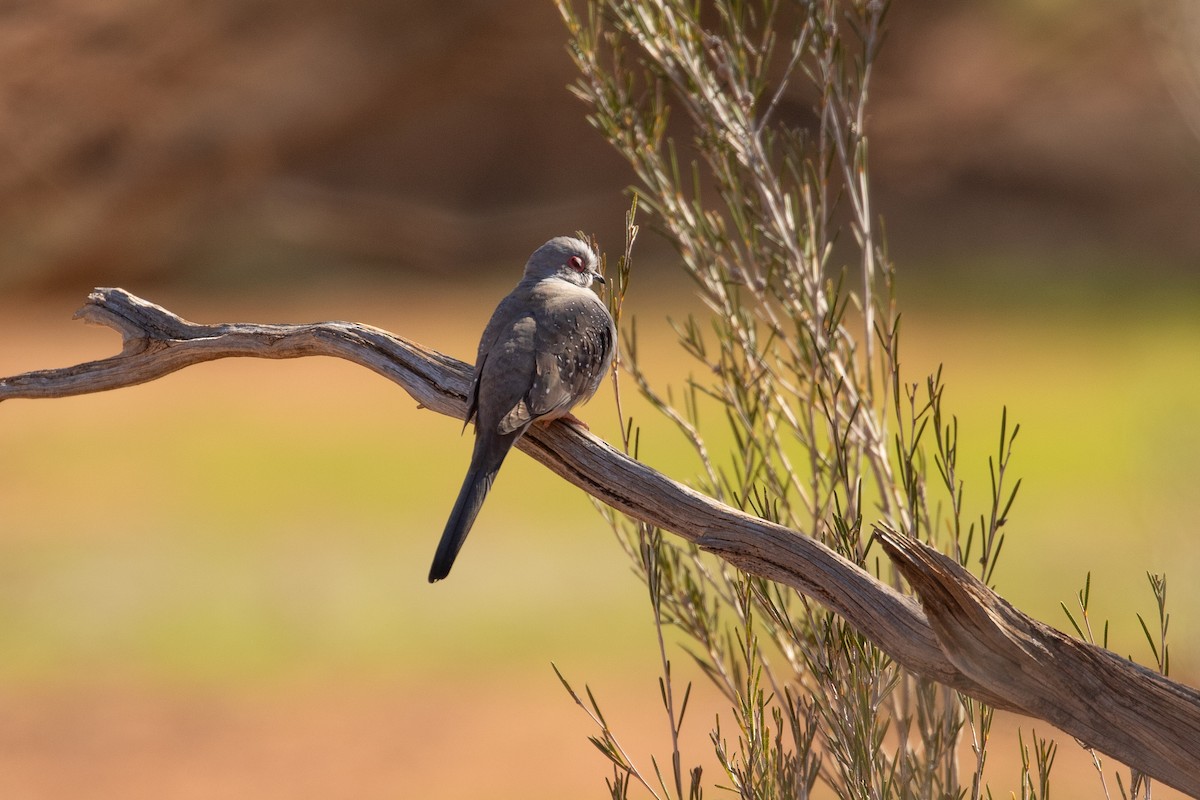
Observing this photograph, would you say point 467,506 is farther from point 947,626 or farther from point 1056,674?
point 1056,674

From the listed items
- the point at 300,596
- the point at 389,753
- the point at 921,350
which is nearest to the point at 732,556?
the point at 389,753

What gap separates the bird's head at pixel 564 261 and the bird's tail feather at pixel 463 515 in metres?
0.72

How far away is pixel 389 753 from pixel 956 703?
3.88 m

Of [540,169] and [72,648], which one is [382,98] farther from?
[72,648]

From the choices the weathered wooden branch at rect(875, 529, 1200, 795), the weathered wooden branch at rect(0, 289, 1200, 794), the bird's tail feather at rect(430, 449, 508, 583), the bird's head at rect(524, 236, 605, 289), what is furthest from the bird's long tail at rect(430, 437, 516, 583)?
the weathered wooden branch at rect(875, 529, 1200, 795)

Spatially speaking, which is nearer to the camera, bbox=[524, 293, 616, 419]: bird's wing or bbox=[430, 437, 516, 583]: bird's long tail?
bbox=[430, 437, 516, 583]: bird's long tail

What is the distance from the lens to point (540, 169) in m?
13.7

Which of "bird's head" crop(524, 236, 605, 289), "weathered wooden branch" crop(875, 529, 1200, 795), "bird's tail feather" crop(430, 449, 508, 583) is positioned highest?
"bird's head" crop(524, 236, 605, 289)

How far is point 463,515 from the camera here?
7.77 feet

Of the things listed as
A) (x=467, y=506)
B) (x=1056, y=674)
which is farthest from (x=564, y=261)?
(x=1056, y=674)

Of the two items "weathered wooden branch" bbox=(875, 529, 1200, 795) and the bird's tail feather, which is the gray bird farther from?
"weathered wooden branch" bbox=(875, 529, 1200, 795)

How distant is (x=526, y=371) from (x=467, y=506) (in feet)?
1.09

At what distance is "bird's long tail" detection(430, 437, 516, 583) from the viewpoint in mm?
2322

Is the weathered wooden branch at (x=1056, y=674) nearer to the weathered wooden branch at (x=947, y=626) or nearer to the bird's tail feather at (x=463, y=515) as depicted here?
the weathered wooden branch at (x=947, y=626)
